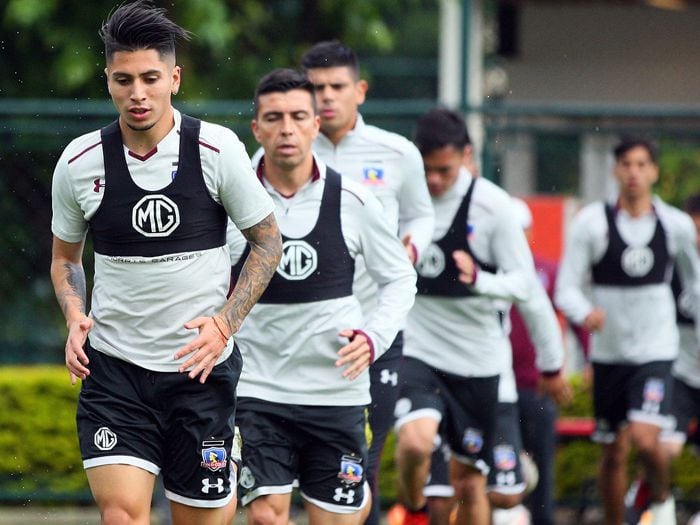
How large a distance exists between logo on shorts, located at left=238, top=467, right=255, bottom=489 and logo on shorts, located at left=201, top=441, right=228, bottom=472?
2.22 feet

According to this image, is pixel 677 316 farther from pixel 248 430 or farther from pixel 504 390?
pixel 248 430

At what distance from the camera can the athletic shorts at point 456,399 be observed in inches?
339

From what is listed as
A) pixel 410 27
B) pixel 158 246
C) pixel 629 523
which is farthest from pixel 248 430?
pixel 410 27

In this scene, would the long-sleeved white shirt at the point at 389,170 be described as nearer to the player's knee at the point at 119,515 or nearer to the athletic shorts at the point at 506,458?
the athletic shorts at the point at 506,458

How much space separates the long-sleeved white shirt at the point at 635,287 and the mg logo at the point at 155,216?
15.6 feet

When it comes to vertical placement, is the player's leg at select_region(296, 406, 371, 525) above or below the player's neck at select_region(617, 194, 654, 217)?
below

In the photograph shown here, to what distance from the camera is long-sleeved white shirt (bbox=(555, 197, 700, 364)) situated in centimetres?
1010

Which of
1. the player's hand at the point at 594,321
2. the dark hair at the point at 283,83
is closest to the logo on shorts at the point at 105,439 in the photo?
the dark hair at the point at 283,83

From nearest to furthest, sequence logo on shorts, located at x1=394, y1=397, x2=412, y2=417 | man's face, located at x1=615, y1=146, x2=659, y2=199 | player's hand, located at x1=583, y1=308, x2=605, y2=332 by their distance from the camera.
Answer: logo on shorts, located at x1=394, y1=397, x2=412, y2=417
player's hand, located at x1=583, y1=308, x2=605, y2=332
man's face, located at x1=615, y1=146, x2=659, y2=199

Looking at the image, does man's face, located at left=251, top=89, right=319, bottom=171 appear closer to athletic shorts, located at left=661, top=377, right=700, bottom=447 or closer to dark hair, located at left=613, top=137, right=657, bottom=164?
dark hair, located at left=613, top=137, right=657, bottom=164

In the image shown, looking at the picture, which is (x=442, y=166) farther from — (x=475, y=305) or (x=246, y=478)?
(x=246, y=478)

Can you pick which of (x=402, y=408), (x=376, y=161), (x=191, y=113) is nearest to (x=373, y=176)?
(x=376, y=161)

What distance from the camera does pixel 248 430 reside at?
673cm

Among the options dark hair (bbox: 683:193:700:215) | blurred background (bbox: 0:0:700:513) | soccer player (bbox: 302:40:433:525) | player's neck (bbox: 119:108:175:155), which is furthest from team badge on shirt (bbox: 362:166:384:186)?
blurred background (bbox: 0:0:700:513)
